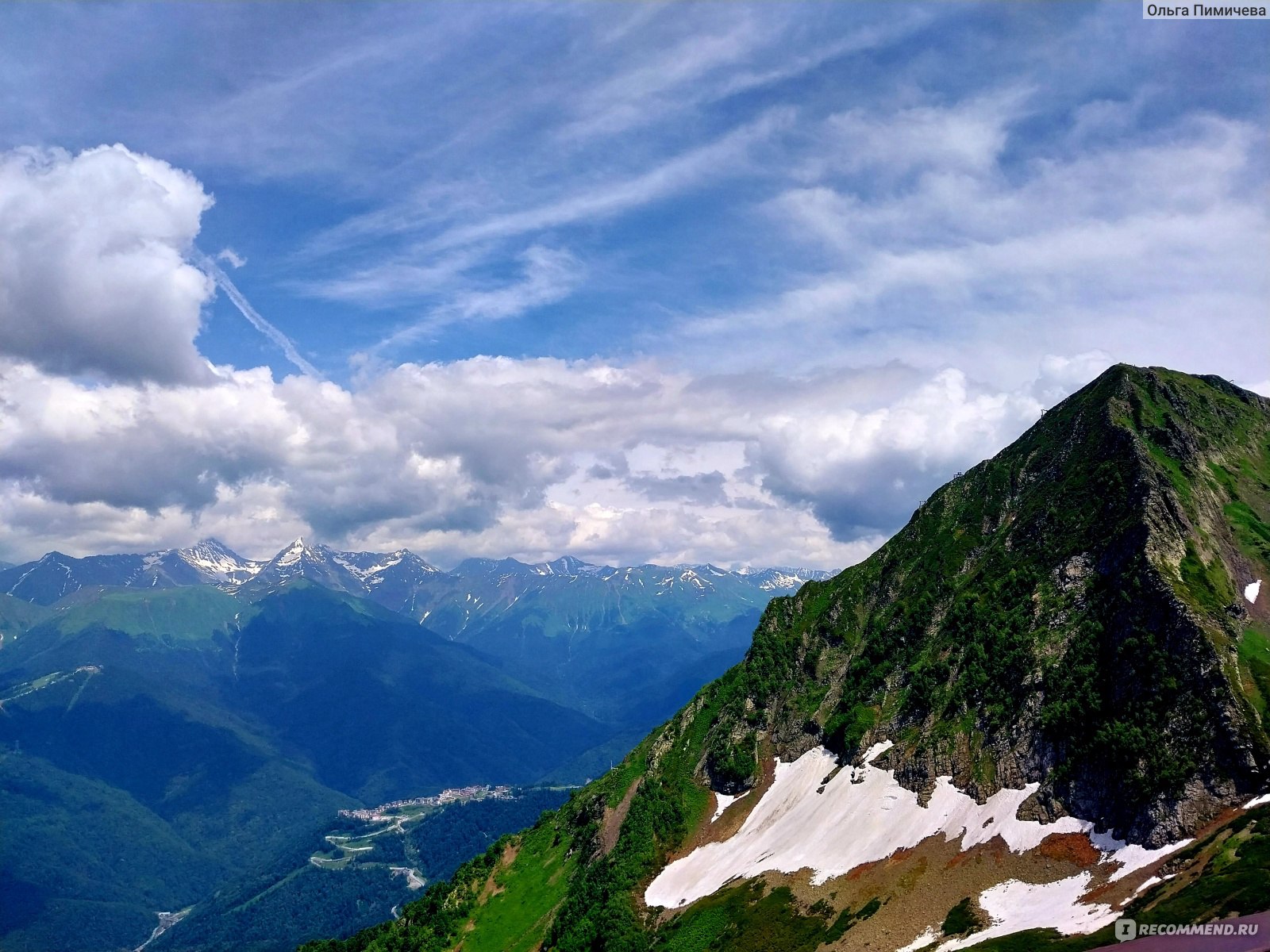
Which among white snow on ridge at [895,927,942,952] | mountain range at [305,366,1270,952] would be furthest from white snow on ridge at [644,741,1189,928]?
white snow on ridge at [895,927,942,952]

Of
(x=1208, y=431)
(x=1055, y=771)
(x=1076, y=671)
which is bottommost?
(x=1055, y=771)

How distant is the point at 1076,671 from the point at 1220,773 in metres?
29.4

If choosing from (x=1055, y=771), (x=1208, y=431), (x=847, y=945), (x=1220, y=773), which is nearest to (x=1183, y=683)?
(x=1220, y=773)

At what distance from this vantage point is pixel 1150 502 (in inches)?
5472

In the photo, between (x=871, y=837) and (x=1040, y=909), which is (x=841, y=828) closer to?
(x=871, y=837)

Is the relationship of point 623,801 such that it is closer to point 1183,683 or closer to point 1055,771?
point 1055,771

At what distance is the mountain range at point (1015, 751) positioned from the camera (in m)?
102

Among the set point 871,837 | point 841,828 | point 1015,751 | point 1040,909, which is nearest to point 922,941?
point 1040,909

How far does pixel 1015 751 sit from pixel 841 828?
111 feet

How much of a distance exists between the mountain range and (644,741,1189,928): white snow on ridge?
53cm

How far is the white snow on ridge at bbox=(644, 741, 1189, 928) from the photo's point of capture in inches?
4734

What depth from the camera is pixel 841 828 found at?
14512cm

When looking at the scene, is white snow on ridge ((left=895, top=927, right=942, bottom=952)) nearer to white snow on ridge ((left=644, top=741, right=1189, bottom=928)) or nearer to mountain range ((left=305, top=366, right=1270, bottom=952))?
mountain range ((left=305, top=366, right=1270, bottom=952))

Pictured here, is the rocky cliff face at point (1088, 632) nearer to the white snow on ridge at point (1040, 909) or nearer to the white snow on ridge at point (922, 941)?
the white snow on ridge at point (1040, 909)
